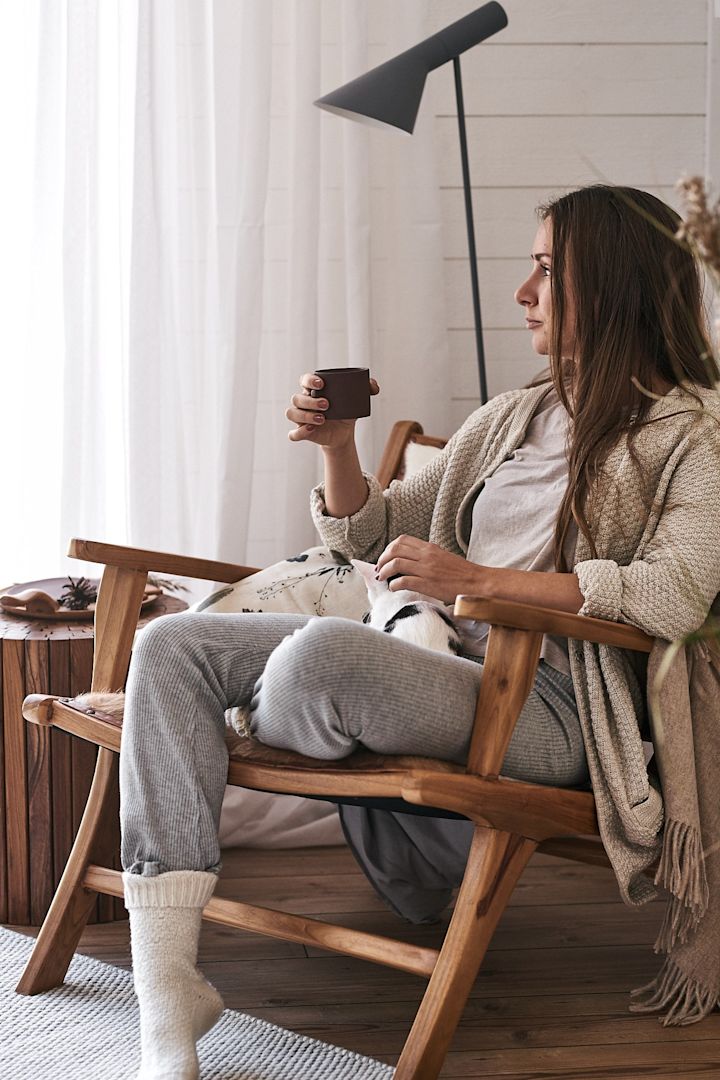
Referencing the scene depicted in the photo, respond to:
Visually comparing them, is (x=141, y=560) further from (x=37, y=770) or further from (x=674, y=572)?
(x=674, y=572)

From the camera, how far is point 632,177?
2.51m

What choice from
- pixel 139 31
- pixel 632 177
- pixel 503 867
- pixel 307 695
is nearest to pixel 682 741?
pixel 503 867

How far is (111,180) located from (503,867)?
154 cm

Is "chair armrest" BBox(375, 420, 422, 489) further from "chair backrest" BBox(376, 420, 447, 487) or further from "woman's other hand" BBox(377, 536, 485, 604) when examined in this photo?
"woman's other hand" BBox(377, 536, 485, 604)

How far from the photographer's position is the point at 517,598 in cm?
152

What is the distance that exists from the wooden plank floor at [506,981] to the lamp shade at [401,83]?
1.28 m

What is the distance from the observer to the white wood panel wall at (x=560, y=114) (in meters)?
2.48

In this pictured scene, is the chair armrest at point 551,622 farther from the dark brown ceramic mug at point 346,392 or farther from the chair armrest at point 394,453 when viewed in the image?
the chair armrest at point 394,453

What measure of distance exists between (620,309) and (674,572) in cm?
39

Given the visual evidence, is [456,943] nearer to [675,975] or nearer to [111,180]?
[675,975]

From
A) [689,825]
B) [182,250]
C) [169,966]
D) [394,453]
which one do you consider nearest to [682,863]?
[689,825]

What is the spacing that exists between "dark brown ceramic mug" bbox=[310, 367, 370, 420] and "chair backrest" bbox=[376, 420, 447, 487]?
479mm

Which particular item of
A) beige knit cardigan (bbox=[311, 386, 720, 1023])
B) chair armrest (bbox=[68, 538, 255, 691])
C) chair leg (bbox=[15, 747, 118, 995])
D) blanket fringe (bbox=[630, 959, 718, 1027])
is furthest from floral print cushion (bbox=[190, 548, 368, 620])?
blanket fringe (bbox=[630, 959, 718, 1027])

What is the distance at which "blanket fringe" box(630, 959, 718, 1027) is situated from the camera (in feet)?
5.30
